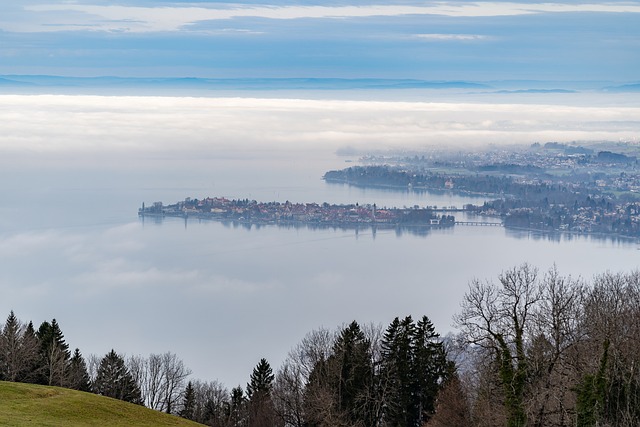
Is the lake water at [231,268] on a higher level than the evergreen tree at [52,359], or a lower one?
lower

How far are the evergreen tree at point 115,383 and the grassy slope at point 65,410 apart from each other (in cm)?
801

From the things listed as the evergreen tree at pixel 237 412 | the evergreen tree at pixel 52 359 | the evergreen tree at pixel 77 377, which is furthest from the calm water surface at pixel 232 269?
the evergreen tree at pixel 52 359

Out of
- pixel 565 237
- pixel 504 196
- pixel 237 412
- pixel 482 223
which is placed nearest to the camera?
pixel 237 412

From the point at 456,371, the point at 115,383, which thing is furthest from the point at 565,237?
the point at 115,383

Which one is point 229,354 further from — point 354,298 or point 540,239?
point 540,239

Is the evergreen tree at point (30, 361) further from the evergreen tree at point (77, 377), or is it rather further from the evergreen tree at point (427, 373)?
the evergreen tree at point (427, 373)

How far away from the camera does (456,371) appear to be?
2684cm

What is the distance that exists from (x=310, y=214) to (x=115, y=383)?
3324 inches

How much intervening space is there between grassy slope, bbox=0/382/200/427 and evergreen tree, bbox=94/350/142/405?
8.01 metres

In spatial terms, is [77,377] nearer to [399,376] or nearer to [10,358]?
[10,358]

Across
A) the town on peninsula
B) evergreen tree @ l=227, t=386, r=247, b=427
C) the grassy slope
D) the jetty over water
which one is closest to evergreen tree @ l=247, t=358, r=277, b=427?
evergreen tree @ l=227, t=386, r=247, b=427

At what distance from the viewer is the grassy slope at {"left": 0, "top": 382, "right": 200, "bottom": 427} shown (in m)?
17.2

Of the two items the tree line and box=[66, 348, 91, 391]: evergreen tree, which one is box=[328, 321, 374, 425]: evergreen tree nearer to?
the tree line

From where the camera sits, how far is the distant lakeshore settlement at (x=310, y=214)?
4218 inches
